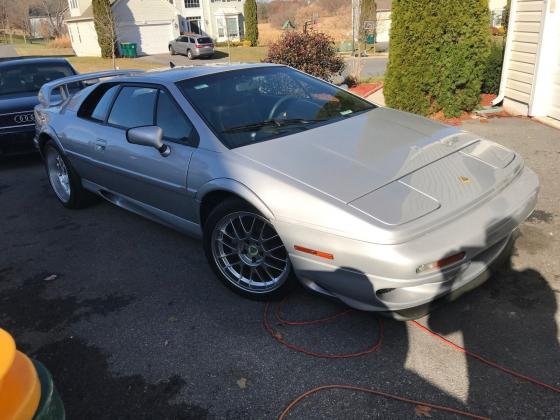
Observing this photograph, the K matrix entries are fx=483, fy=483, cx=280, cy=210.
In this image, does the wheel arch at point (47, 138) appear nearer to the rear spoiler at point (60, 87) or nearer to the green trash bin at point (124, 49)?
the rear spoiler at point (60, 87)

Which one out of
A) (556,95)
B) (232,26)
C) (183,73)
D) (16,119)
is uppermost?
(183,73)

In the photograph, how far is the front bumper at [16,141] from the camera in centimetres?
721

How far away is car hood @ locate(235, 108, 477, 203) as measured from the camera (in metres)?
2.92

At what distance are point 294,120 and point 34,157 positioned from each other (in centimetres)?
Answer: 621

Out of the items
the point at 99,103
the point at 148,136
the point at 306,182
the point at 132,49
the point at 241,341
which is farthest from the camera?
the point at 132,49

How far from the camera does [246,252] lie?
11.1 ft

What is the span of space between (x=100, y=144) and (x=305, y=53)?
8.36 metres

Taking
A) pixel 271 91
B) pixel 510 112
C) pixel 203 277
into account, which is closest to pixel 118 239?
pixel 203 277

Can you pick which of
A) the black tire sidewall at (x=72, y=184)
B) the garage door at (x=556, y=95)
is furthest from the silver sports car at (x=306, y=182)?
the garage door at (x=556, y=95)

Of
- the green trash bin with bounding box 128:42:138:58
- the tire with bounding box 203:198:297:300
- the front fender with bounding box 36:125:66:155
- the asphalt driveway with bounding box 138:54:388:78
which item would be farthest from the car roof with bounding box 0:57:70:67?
the green trash bin with bounding box 128:42:138:58

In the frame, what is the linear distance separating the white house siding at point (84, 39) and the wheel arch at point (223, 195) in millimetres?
40918

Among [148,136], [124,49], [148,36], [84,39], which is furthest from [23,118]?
[84,39]

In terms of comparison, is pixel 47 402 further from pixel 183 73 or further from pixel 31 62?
pixel 31 62

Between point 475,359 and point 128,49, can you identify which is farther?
point 128,49
